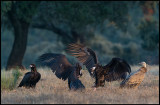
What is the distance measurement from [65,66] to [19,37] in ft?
30.5

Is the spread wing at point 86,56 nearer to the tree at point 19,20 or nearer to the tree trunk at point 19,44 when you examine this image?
the tree at point 19,20

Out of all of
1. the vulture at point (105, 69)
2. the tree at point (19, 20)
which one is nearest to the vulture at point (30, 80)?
the vulture at point (105, 69)

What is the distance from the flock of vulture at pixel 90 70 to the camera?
29.3 ft

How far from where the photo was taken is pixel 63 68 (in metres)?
9.52

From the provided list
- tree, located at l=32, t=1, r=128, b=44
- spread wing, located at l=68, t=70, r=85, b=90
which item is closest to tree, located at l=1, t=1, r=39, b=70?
tree, located at l=32, t=1, r=128, b=44

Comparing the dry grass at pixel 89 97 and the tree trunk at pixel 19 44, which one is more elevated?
the tree trunk at pixel 19 44

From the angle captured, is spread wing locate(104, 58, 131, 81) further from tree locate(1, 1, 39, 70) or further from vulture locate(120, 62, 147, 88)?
tree locate(1, 1, 39, 70)

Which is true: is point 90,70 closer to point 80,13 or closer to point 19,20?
point 80,13

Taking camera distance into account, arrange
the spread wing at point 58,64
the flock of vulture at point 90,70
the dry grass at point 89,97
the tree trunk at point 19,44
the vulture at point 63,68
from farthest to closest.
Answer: the tree trunk at point 19,44
the spread wing at point 58,64
the vulture at point 63,68
the flock of vulture at point 90,70
the dry grass at point 89,97

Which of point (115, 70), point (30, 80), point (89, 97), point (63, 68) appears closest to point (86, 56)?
point (63, 68)

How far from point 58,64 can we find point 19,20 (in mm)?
9320

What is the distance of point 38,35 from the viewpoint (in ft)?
142

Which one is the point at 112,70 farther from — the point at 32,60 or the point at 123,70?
the point at 32,60

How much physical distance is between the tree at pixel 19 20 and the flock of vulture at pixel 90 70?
7473 mm
